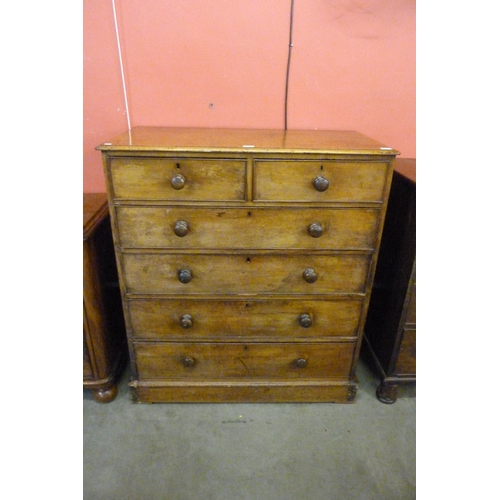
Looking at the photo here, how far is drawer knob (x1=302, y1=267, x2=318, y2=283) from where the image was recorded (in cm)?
134

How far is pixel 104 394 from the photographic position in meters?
1.59

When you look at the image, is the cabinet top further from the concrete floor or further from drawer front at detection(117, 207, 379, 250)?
the concrete floor

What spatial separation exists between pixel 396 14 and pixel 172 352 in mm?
1652

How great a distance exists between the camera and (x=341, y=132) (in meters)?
1.58

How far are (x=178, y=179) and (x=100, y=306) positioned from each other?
0.65m

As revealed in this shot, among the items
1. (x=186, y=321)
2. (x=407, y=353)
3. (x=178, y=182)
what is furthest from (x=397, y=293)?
(x=178, y=182)

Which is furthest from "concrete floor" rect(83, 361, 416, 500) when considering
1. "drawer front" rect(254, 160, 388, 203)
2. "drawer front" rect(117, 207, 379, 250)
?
"drawer front" rect(254, 160, 388, 203)

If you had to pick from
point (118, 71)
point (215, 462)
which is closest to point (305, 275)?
point (215, 462)

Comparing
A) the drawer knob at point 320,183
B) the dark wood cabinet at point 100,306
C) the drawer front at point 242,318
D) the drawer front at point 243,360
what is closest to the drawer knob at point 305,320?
the drawer front at point 242,318

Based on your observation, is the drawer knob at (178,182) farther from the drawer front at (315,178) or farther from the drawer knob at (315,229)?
the drawer knob at (315,229)

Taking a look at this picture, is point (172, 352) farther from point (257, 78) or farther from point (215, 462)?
point (257, 78)

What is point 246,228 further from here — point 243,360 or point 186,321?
point 243,360

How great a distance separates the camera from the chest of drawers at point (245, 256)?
120cm

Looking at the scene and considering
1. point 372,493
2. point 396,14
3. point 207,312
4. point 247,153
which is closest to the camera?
point 247,153
